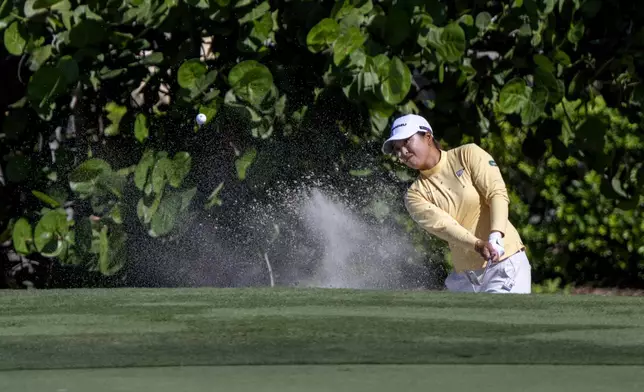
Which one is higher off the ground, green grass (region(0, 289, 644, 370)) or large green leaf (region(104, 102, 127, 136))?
green grass (region(0, 289, 644, 370))

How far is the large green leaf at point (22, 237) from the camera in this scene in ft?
24.9

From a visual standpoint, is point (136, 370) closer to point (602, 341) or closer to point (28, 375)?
point (28, 375)

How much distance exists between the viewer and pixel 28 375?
145 inches

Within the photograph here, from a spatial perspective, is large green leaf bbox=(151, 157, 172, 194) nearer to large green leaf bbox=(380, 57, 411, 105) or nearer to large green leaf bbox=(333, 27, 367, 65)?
large green leaf bbox=(333, 27, 367, 65)

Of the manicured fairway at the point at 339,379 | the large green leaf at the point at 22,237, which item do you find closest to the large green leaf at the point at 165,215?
the large green leaf at the point at 22,237

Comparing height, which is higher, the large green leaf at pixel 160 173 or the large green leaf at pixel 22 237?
the large green leaf at pixel 160 173

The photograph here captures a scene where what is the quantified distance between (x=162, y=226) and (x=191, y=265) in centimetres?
107

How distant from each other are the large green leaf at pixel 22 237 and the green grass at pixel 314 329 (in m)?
1.92

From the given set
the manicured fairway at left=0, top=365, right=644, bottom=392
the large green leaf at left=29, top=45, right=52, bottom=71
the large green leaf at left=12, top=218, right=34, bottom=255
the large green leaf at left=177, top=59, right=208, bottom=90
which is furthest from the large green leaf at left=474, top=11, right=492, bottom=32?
the manicured fairway at left=0, top=365, right=644, bottom=392

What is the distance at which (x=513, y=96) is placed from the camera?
23.7 ft

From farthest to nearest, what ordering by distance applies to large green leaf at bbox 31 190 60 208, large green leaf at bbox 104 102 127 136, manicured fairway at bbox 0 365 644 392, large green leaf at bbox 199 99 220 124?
1. large green leaf at bbox 104 102 127 136
2. large green leaf at bbox 31 190 60 208
3. large green leaf at bbox 199 99 220 124
4. manicured fairway at bbox 0 365 644 392

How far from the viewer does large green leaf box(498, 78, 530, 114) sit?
7188 mm

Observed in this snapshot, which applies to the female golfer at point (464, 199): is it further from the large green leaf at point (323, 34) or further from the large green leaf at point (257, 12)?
the large green leaf at point (257, 12)

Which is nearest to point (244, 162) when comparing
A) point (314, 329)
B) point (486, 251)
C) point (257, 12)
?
point (257, 12)
